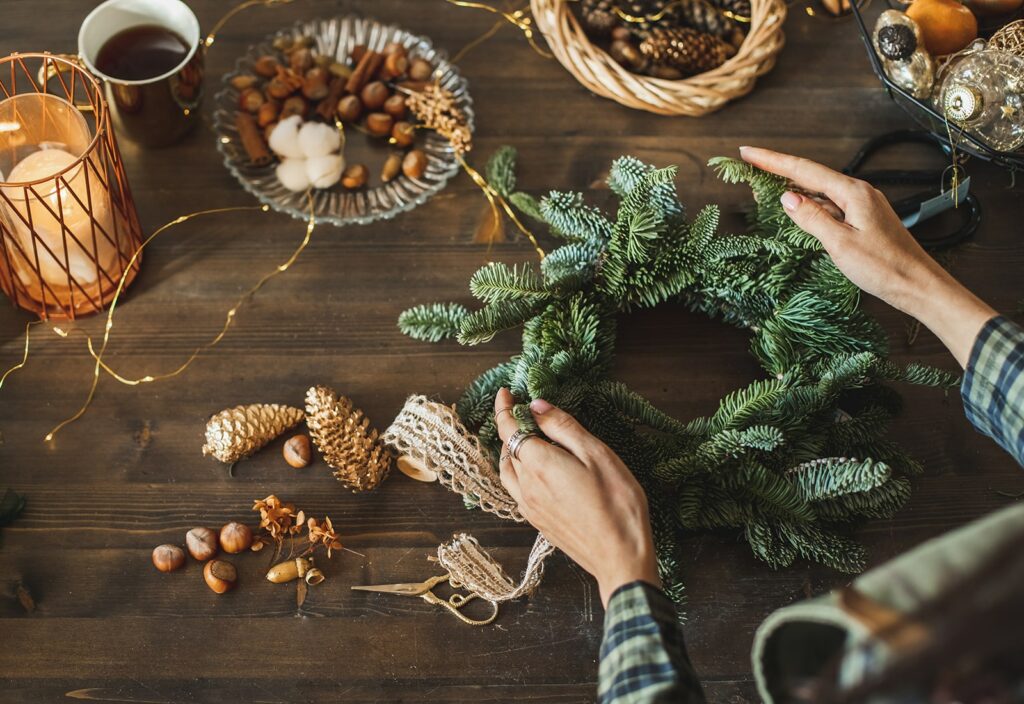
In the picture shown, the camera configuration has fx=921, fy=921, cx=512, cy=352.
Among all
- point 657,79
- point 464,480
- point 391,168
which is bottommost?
point 464,480

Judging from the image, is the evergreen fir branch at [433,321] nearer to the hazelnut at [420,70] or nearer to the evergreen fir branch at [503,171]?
the evergreen fir branch at [503,171]

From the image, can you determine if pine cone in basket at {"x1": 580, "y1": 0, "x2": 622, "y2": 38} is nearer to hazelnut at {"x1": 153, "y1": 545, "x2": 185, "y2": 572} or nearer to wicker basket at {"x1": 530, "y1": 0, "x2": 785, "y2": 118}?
wicker basket at {"x1": 530, "y1": 0, "x2": 785, "y2": 118}

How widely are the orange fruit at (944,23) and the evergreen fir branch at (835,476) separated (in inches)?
20.1

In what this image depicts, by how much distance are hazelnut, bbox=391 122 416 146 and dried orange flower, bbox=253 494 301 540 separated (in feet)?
1.55

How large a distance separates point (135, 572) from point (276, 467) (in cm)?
17

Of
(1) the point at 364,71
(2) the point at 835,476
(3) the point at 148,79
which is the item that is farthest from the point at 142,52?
(2) the point at 835,476

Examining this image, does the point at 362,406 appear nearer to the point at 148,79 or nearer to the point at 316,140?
the point at 316,140

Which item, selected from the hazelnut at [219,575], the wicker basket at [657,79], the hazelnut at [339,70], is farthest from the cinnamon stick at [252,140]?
the hazelnut at [219,575]

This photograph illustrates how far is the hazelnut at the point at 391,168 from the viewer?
1125 mm

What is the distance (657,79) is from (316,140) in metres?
0.43

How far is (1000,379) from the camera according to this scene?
2.60 ft

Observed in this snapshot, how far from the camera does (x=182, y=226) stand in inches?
43.0

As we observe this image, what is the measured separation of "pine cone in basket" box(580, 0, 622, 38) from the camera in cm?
119

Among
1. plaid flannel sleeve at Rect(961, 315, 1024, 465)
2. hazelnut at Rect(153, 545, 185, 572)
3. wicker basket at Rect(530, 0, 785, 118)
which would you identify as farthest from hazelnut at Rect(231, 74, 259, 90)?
plaid flannel sleeve at Rect(961, 315, 1024, 465)
